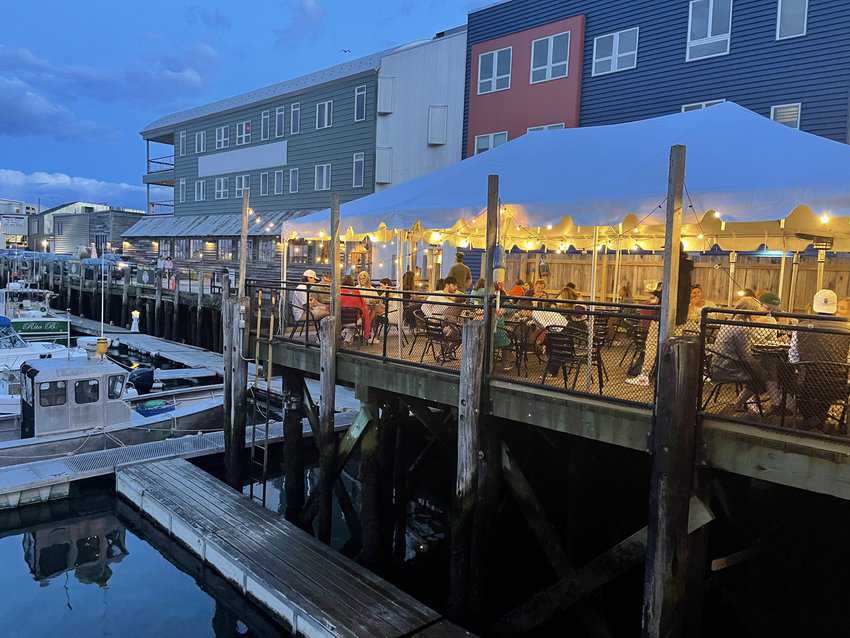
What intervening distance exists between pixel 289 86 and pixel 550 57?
14666 millimetres

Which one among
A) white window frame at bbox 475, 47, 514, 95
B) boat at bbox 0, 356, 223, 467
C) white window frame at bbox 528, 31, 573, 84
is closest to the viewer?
boat at bbox 0, 356, 223, 467

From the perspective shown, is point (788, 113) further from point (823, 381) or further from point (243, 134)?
point (243, 134)

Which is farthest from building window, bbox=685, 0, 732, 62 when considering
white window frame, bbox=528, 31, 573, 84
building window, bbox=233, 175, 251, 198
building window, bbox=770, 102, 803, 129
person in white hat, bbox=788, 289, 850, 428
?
building window, bbox=233, 175, 251, 198

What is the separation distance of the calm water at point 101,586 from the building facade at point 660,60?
15.3 meters

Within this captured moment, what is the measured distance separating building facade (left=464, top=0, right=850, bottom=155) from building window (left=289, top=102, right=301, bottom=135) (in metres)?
10.5

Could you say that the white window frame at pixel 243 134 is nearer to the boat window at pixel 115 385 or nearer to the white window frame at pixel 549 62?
the white window frame at pixel 549 62

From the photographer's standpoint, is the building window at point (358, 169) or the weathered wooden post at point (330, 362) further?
the building window at point (358, 169)

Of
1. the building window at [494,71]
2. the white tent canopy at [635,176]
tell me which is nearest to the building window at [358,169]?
the building window at [494,71]

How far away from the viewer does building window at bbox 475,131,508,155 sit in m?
21.2

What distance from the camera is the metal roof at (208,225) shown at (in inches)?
1170

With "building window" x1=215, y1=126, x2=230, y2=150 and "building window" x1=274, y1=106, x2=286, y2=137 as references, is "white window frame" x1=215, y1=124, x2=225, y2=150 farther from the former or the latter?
"building window" x1=274, y1=106, x2=286, y2=137

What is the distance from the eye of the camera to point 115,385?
15.3 m

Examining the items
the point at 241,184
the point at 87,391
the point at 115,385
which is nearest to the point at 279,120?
the point at 241,184

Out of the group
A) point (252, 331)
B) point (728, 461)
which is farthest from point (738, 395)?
point (252, 331)
